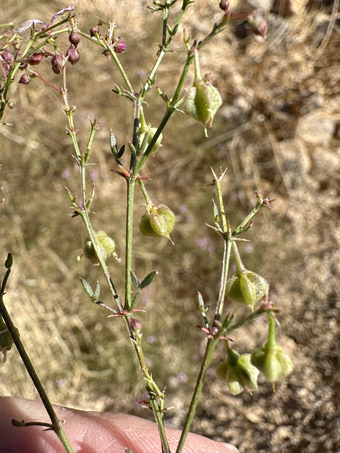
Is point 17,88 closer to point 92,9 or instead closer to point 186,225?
point 92,9

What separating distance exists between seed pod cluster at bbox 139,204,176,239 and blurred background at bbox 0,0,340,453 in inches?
81.5

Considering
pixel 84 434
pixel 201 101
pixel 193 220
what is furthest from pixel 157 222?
pixel 193 220

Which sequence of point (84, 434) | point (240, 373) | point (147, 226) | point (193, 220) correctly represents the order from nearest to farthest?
point (240, 373), point (147, 226), point (84, 434), point (193, 220)

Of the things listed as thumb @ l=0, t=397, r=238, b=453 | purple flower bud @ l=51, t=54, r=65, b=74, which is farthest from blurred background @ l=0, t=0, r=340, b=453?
purple flower bud @ l=51, t=54, r=65, b=74

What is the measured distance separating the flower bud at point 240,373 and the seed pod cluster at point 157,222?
0.90 feet

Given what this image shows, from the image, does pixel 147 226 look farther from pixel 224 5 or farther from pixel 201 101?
pixel 224 5

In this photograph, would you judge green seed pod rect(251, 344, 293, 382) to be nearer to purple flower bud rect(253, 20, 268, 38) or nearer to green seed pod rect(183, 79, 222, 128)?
green seed pod rect(183, 79, 222, 128)

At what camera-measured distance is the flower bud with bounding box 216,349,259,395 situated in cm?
90

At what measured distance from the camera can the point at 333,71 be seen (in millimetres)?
3584

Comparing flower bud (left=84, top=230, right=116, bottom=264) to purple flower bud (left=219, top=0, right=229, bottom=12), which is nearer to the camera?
purple flower bud (left=219, top=0, right=229, bottom=12)

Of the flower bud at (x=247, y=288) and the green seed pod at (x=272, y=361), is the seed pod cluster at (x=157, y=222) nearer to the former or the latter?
the flower bud at (x=247, y=288)

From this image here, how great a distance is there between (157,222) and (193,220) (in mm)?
2235

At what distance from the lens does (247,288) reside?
925 millimetres

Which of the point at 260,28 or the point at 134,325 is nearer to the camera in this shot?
the point at 260,28
